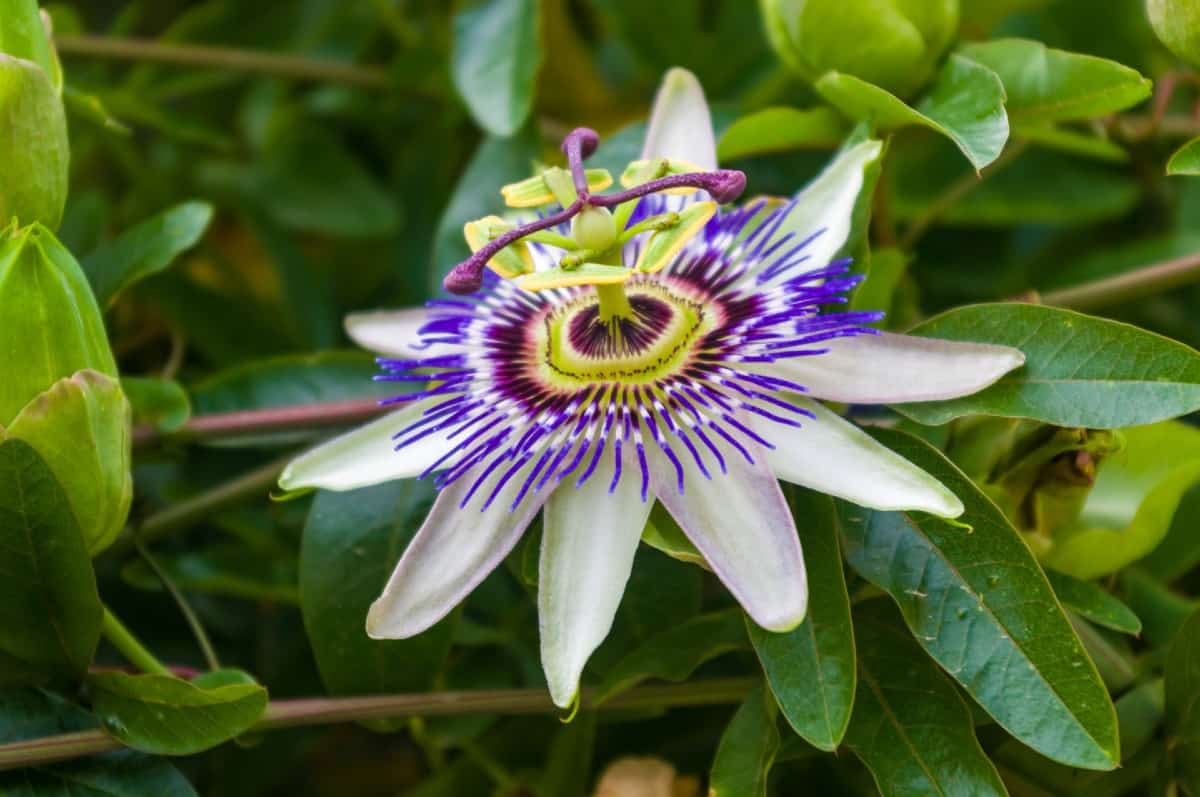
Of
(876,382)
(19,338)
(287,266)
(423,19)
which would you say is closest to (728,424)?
(876,382)

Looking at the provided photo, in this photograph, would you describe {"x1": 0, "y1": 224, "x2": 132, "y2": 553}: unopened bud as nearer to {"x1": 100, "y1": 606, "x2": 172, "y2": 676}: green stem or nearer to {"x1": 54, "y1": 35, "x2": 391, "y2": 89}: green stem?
{"x1": 100, "y1": 606, "x2": 172, "y2": 676}: green stem

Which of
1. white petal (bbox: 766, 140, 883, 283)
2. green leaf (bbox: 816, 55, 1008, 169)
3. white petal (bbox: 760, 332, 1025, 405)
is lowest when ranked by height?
white petal (bbox: 760, 332, 1025, 405)

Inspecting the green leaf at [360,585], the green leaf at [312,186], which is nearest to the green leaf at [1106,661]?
the green leaf at [360,585]

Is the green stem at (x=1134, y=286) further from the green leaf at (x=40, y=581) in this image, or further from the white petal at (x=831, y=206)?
the green leaf at (x=40, y=581)

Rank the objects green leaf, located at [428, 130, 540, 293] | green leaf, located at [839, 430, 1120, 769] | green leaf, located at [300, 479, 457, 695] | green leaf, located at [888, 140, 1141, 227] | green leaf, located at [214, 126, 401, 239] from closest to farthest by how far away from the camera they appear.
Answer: green leaf, located at [839, 430, 1120, 769] → green leaf, located at [300, 479, 457, 695] → green leaf, located at [428, 130, 540, 293] → green leaf, located at [888, 140, 1141, 227] → green leaf, located at [214, 126, 401, 239]

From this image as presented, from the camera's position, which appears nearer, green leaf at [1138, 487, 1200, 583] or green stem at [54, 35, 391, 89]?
green leaf at [1138, 487, 1200, 583]

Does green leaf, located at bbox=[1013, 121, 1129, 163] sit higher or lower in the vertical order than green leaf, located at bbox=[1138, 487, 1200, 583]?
higher

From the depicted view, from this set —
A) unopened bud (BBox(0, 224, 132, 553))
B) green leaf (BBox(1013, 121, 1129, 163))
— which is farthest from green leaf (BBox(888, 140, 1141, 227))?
unopened bud (BBox(0, 224, 132, 553))
